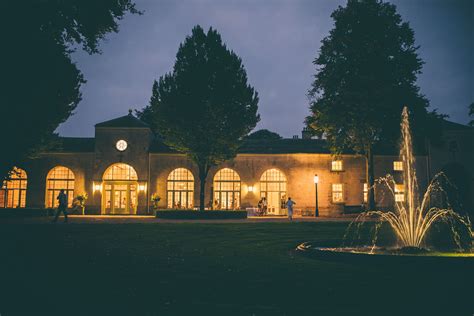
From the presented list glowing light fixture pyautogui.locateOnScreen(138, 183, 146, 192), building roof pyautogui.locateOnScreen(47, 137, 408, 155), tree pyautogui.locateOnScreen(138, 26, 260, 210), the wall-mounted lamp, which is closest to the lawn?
tree pyautogui.locateOnScreen(138, 26, 260, 210)

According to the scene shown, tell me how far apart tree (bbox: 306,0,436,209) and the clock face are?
56.5ft

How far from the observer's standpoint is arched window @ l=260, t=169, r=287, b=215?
32.3 metres

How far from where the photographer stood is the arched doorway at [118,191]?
3115cm

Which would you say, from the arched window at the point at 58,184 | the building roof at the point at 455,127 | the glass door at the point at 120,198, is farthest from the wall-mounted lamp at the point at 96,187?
the building roof at the point at 455,127

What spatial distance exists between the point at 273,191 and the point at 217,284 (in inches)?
1055

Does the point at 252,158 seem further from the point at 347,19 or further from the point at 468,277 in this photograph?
the point at 468,277

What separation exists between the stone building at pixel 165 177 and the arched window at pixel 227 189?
91mm

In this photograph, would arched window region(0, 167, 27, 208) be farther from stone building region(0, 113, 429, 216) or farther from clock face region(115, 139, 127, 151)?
clock face region(115, 139, 127, 151)

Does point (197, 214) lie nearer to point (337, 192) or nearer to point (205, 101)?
point (205, 101)

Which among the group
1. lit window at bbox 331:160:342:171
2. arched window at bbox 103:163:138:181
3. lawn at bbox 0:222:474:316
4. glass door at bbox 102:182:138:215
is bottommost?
lawn at bbox 0:222:474:316

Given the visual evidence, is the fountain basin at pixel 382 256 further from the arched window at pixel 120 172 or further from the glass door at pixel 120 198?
the arched window at pixel 120 172

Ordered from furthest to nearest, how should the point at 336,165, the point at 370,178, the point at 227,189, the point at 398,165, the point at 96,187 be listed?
the point at 398,165 < the point at 336,165 < the point at 227,189 < the point at 96,187 < the point at 370,178

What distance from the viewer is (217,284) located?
19.3 ft

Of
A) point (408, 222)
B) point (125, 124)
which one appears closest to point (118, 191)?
point (125, 124)
